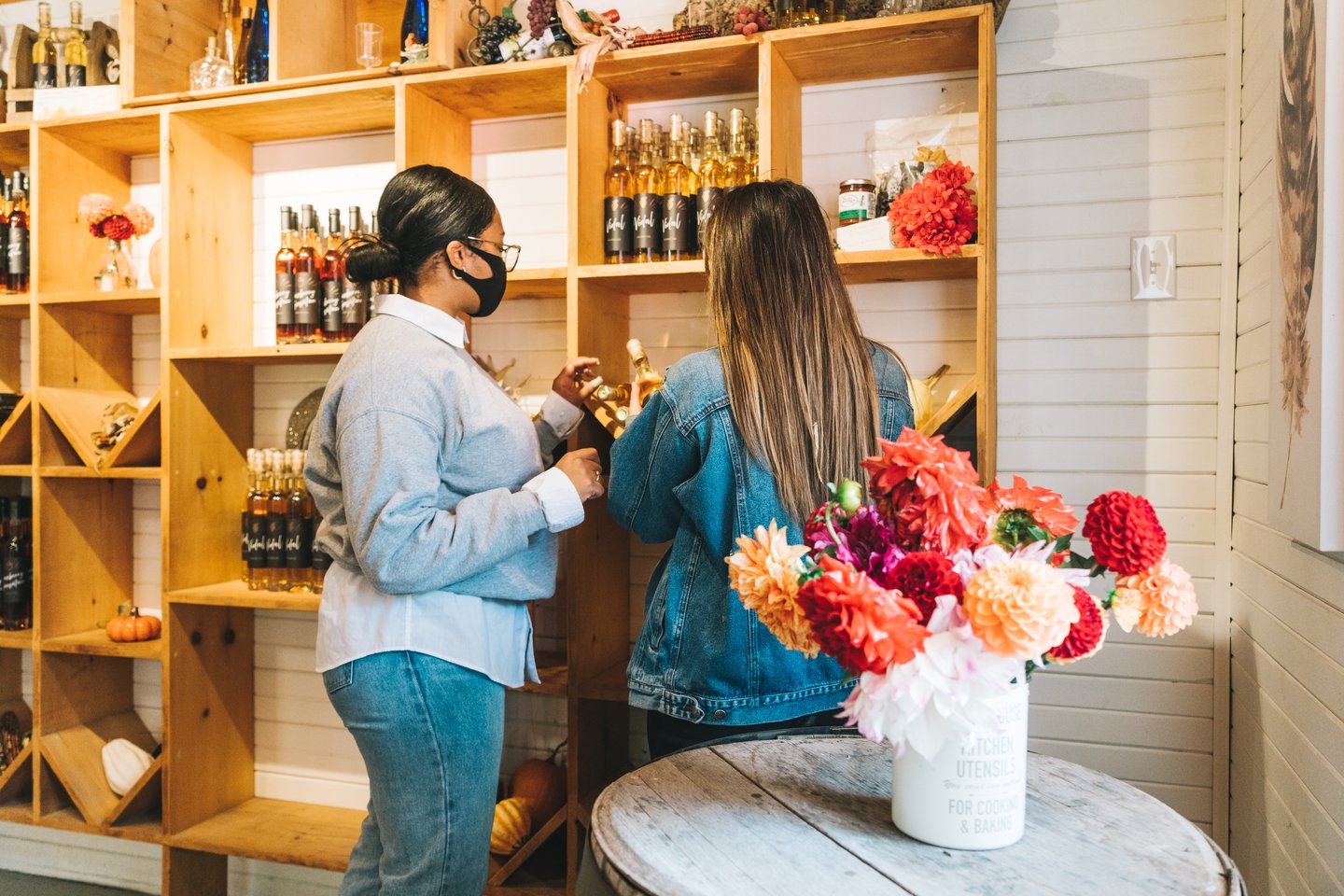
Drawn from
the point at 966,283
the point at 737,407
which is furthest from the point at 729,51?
the point at 737,407

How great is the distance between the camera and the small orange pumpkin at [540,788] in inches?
98.4

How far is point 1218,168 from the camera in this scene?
2215 millimetres

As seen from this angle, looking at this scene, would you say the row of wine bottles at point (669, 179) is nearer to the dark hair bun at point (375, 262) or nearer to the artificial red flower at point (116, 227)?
the dark hair bun at point (375, 262)

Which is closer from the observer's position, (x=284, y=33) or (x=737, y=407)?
(x=737, y=407)

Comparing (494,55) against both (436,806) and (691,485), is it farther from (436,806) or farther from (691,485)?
(436,806)

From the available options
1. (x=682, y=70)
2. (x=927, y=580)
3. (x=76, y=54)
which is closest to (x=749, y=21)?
Result: (x=682, y=70)

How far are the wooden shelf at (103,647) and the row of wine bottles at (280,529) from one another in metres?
0.34

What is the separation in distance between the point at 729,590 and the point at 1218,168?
59.6 inches

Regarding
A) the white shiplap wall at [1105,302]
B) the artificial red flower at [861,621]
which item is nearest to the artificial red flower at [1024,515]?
the artificial red flower at [861,621]

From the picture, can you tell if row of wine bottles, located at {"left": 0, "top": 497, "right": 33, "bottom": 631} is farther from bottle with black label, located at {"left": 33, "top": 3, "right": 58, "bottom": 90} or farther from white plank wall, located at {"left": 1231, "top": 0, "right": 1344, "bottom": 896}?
white plank wall, located at {"left": 1231, "top": 0, "right": 1344, "bottom": 896}

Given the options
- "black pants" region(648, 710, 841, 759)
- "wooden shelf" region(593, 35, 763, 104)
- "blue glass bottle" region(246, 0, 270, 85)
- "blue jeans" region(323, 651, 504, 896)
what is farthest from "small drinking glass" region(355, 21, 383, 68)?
"black pants" region(648, 710, 841, 759)

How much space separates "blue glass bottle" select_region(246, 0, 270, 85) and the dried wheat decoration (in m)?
2.44

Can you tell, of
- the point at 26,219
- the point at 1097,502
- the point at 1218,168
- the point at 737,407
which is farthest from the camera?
the point at 26,219

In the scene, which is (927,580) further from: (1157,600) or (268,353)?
(268,353)
